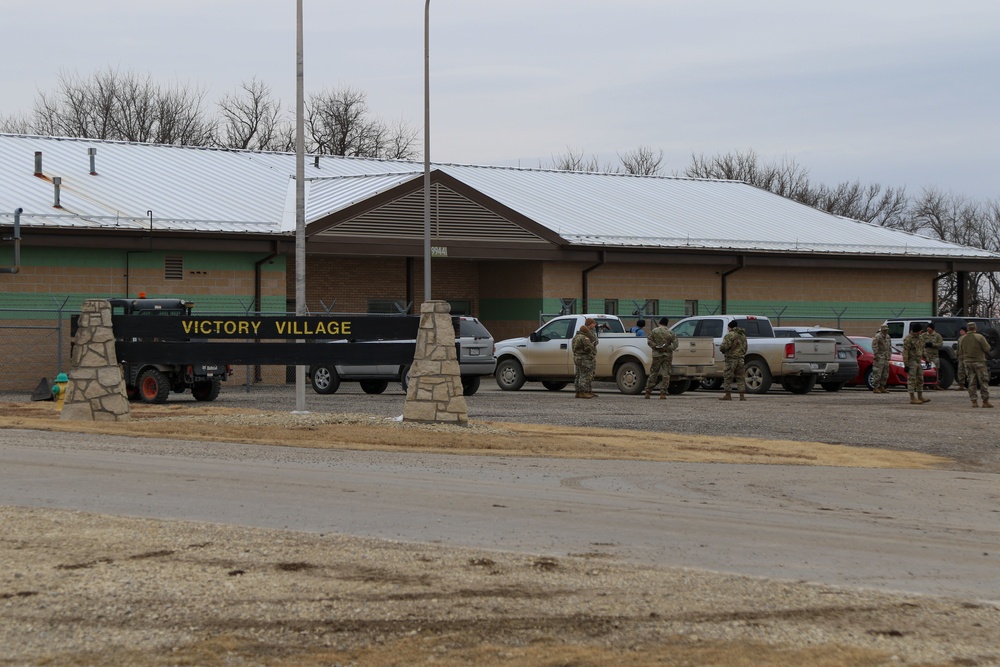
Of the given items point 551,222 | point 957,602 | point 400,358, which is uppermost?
point 551,222

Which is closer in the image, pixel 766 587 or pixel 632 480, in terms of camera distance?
pixel 766 587

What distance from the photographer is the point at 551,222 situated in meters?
40.5

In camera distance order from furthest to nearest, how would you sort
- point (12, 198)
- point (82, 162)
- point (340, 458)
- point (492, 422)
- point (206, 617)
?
point (82, 162)
point (12, 198)
point (492, 422)
point (340, 458)
point (206, 617)

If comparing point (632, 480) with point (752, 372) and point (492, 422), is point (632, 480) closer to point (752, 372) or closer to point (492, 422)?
point (492, 422)

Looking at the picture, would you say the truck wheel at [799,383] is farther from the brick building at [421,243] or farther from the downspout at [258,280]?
the downspout at [258,280]

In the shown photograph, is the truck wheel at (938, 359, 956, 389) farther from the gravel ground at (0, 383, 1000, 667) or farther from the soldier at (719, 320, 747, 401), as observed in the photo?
the gravel ground at (0, 383, 1000, 667)

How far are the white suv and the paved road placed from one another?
39.2 ft

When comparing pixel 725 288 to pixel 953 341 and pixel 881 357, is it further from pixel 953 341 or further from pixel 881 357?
pixel 881 357

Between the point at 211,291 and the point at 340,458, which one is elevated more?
the point at 211,291

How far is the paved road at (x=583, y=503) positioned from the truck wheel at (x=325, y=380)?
13174mm

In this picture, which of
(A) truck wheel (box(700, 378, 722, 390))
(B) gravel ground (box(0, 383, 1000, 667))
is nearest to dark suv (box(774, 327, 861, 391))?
(A) truck wheel (box(700, 378, 722, 390))

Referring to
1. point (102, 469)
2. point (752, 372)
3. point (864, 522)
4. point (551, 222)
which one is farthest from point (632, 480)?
point (551, 222)

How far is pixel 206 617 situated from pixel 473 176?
3905 centimetres

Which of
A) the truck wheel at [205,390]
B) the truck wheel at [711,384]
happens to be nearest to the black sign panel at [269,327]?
the truck wheel at [205,390]
